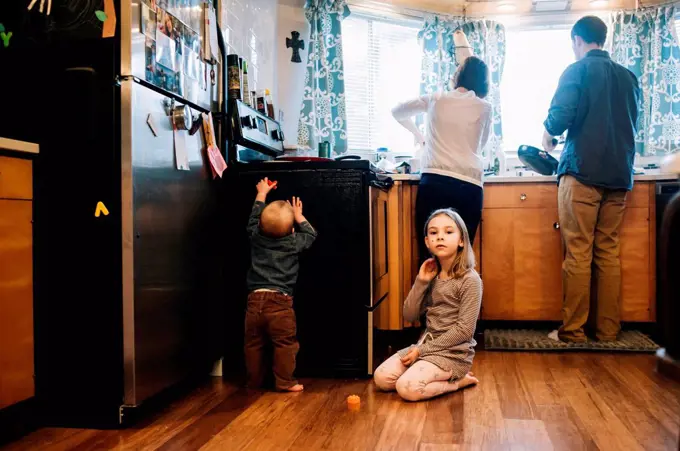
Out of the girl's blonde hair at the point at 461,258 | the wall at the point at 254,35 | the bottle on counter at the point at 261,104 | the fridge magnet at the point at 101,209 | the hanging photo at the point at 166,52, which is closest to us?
the fridge magnet at the point at 101,209

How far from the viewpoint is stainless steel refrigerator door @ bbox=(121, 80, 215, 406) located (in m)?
1.73

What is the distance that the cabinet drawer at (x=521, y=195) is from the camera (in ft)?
10.6

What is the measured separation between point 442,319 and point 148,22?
56.7 inches

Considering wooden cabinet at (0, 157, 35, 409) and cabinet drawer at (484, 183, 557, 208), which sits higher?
cabinet drawer at (484, 183, 557, 208)

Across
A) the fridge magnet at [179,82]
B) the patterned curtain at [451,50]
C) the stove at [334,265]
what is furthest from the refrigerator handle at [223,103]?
the patterned curtain at [451,50]

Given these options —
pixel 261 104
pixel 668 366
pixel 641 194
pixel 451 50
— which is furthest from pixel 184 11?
pixel 641 194

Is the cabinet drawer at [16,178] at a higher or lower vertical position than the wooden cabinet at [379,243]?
higher

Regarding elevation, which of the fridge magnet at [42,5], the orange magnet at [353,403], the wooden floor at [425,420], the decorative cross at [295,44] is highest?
the decorative cross at [295,44]

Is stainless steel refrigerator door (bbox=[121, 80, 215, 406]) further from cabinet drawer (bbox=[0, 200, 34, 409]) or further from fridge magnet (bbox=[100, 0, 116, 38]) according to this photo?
cabinet drawer (bbox=[0, 200, 34, 409])

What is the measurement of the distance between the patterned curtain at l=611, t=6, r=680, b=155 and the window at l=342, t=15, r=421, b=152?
1285 mm

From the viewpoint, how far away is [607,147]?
2.87 meters

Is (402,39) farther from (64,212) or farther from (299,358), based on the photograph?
(64,212)

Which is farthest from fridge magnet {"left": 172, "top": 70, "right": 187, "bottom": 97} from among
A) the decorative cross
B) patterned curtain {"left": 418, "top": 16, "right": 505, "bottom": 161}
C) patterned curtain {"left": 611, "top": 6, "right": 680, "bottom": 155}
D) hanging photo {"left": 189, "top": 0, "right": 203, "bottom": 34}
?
patterned curtain {"left": 611, "top": 6, "right": 680, "bottom": 155}

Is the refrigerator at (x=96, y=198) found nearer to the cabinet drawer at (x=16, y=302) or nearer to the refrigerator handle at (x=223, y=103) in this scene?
the cabinet drawer at (x=16, y=302)
